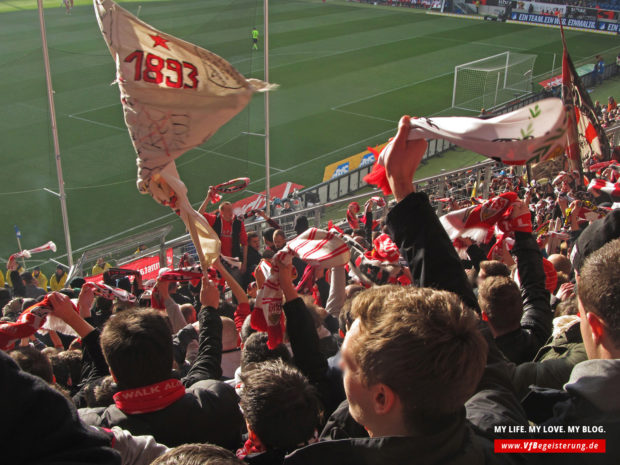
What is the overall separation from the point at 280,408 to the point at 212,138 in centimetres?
1035

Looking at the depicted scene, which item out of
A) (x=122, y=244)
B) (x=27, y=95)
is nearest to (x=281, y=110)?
(x=27, y=95)

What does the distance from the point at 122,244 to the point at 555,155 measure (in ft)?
18.9

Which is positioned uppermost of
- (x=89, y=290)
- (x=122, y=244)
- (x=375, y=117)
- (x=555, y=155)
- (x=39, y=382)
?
(x=555, y=155)

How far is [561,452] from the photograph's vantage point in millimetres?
1499

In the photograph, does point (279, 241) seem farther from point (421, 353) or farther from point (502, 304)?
point (421, 353)

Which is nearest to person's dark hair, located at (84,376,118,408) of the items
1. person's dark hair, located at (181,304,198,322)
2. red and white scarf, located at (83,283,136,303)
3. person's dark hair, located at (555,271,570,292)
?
red and white scarf, located at (83,283,136,303)

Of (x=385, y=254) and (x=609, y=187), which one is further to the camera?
(x=609, y=187)

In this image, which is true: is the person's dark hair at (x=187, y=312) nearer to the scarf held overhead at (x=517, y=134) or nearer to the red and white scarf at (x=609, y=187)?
the scarf held overhead at (x=517, y=134)

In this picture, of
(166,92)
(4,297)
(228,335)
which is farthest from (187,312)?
(4,297)

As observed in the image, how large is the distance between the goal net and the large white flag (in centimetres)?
2221

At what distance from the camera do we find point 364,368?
1.30 metres

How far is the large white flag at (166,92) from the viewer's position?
3.14 meters

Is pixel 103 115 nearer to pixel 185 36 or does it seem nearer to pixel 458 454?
pixel 185 36

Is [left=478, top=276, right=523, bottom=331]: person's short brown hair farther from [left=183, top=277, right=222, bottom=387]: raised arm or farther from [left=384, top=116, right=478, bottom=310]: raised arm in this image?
[left=183, top=277, right=222, bottom=387]: raised arm
